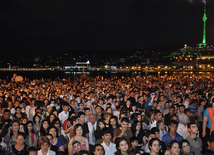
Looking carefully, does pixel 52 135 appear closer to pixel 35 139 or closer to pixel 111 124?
pixel 35 139

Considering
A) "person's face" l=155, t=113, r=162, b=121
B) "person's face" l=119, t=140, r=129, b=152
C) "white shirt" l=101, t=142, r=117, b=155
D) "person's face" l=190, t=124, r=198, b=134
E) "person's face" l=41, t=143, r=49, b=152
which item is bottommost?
"white shirt" l=101, t=142, r=117, b=155

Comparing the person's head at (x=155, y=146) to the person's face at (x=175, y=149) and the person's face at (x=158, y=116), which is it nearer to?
the person's face at (x=175, y=149)

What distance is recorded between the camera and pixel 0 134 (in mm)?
6023

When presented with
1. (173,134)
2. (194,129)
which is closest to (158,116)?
(173,134)

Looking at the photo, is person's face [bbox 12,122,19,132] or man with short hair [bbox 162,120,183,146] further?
person's face [bbox 12,122,19,132]

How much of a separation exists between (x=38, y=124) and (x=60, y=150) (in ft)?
6.49

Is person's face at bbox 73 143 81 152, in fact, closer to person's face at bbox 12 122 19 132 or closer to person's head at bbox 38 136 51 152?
person's head at bbox 38 136 51 152

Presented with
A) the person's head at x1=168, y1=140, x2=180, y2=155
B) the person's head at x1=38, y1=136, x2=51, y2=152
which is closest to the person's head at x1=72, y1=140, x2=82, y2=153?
the person's head at x1=38, y1=136, x2=51, y2=152

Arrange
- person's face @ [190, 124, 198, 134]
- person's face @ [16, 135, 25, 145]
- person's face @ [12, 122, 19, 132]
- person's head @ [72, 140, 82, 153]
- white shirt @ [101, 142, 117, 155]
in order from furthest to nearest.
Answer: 1. person's face @ [12, 122, 19, 132]
2. person's face @ [16, 135, 25, 145]
3. person's face @ [190, 124, 198, 134]
4. white shirt @ [101, 142, 117, 155]
5. person's head @ [72, 140, 82, 153]

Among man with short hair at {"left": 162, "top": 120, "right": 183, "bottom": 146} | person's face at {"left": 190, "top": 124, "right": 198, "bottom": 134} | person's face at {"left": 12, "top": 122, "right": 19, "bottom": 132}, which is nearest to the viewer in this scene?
person's face at {"left": 190, "top": 124, "right": 198, "bottom": 134}

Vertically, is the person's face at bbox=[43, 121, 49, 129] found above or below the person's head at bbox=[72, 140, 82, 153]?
above

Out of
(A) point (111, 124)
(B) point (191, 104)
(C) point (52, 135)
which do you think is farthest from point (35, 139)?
(B) point (191, 104)

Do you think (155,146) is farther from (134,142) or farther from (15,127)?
(15,127)

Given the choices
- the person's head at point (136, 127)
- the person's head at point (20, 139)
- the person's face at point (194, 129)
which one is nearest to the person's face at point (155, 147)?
the person's face at point (194, 129)
